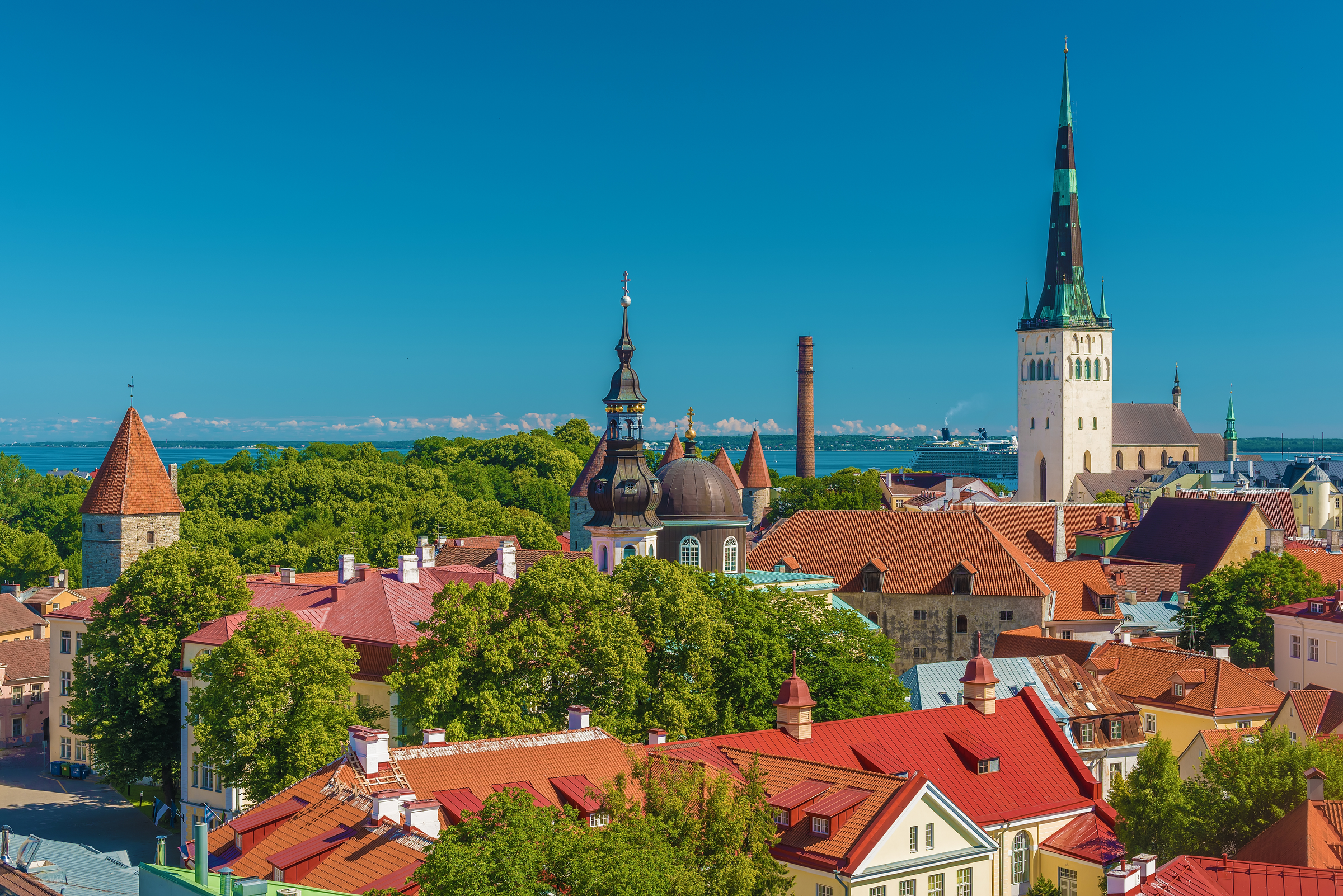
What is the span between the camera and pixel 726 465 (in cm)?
9406

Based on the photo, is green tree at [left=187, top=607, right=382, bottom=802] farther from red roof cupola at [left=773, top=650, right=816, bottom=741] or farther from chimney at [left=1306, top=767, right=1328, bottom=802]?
chimney at [left=1306, top=767, right=1328, bottom=802]

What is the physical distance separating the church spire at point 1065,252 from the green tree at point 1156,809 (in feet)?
317

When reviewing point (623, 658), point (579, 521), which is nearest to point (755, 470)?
point (579, 521)

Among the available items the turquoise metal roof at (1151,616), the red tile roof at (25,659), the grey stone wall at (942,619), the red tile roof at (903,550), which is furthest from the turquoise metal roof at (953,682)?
the red tile roof at (25,659)

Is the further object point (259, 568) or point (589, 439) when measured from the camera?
point (589, 439)

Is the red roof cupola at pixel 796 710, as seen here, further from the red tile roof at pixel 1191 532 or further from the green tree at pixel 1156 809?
the red tile roof at pixel 1191 532

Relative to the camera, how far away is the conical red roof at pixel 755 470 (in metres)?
98.3

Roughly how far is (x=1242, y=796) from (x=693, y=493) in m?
29.2

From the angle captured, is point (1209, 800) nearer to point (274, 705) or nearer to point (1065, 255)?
point (274, 705)

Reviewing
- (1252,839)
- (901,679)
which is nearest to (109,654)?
(901,679)

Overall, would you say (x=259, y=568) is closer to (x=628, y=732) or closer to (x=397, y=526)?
(x=397, y=526)

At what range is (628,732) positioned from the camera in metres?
36.0

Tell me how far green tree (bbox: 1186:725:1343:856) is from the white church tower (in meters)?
95.4

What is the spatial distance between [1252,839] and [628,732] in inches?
573
